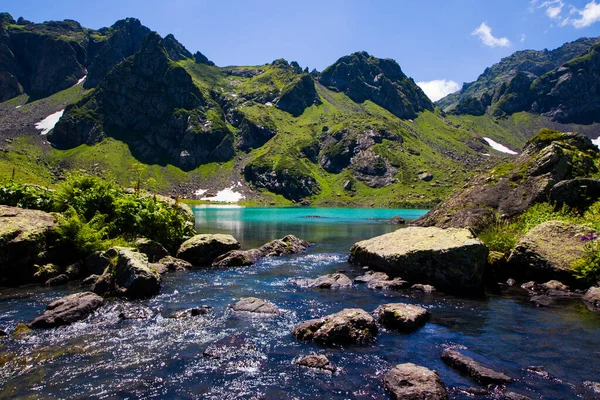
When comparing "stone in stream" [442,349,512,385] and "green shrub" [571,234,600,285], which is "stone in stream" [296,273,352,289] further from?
"green shrub" [571,234,600,285]

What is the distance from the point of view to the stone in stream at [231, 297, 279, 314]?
19.8 meters

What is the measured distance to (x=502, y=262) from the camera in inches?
1082

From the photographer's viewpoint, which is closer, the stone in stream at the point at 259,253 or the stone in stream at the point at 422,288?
the stone in stream at the point at 422,288

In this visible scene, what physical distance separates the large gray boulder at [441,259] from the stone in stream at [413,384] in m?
13.9

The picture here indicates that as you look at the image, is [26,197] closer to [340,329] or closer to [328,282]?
[328,282]

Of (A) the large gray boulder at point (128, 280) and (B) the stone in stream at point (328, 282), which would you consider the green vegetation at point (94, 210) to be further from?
(B) the stone in stream at point (328, 282)

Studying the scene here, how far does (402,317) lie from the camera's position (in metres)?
16.9

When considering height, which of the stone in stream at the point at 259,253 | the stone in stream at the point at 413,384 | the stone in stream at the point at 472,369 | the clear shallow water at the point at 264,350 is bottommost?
the stone in stream at the point at 259,253

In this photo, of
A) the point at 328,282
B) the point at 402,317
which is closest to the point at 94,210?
the point at 328,282

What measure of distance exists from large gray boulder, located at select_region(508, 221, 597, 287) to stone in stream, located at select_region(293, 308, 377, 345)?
16347mm

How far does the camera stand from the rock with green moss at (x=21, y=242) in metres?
24.5

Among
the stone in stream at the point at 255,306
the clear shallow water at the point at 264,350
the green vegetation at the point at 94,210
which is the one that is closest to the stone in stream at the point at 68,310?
the clear shallow water at the point at 264,350

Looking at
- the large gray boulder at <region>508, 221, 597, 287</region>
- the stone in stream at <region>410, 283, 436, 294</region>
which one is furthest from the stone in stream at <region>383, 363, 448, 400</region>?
the large gray boulder at <region>508, 221, 597, 287</region>

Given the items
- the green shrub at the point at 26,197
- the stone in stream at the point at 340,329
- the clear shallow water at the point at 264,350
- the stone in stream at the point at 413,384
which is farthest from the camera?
the green shrub at the point at 26,197
